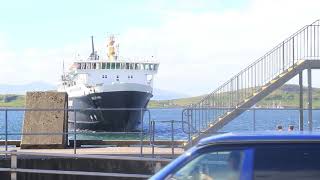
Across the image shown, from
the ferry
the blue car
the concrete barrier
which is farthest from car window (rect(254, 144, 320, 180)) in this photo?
Answer: the ferry

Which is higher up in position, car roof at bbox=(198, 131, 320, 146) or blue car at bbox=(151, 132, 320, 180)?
car roof at bbox=(198, 131, 320, 146)

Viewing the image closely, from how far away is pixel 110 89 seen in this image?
5722cm

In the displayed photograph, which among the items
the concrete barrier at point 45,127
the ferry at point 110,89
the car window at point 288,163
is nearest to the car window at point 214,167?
the car window at point 288,163

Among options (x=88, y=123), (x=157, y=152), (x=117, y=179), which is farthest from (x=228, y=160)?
(x=88, y=123)

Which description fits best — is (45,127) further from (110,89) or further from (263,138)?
(110,89)

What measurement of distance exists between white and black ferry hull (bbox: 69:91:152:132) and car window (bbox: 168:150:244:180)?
46718 millimetres

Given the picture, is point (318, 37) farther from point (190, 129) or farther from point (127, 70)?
point (127, 70)

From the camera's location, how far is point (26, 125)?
19.3 metres

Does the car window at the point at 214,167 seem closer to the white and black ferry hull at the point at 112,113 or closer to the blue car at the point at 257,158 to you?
the blue car at the point at 257,158

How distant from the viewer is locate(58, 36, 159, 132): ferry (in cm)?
5525

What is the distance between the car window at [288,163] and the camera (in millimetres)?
5793

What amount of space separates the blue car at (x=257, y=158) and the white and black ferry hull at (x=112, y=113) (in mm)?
46765

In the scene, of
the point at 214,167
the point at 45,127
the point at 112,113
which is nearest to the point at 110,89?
the point at 112,113

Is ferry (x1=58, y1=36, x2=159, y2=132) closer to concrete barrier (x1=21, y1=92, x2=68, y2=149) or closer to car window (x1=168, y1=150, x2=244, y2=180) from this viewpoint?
concrete barrier (x1=21, y1=92, x2=68, y2=149)
